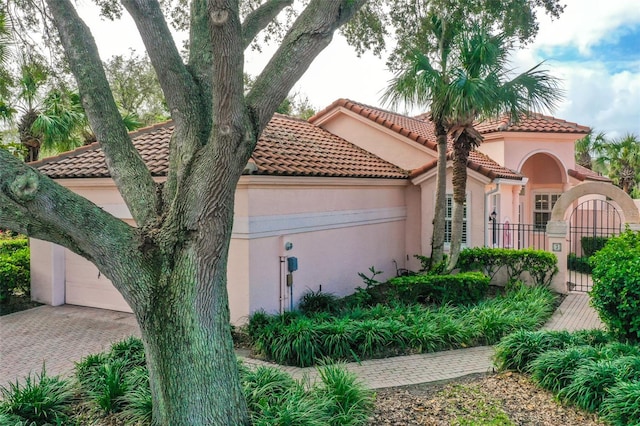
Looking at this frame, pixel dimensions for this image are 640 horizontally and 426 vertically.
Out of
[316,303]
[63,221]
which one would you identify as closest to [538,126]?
[316,303]

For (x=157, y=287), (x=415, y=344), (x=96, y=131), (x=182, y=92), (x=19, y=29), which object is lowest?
(x=415, y=344)

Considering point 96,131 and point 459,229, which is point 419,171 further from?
point 96,131

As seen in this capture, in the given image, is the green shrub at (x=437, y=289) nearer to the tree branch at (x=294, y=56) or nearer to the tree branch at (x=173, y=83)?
the tree branch at (x=294, y=56)

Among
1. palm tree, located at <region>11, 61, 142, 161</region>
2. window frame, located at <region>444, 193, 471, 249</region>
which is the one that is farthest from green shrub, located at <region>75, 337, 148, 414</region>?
window frame, located at <region>444, 193, 471, 249</region>

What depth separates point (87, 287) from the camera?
1223 cm

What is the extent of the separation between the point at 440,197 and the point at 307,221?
4.15 meters

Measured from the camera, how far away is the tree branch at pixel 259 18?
21.5ft

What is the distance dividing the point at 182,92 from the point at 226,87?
1.14 m

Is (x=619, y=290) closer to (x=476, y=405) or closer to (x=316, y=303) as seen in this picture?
(x=476, y=405)

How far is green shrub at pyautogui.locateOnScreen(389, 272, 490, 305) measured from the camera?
11562 millimetres

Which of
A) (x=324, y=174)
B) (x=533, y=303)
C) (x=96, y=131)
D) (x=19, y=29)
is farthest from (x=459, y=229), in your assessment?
(x=19, y=29)

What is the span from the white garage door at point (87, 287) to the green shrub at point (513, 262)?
986cm

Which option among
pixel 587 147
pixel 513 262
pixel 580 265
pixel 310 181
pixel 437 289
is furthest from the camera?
pixel 587 147

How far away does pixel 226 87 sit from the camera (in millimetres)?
4395
